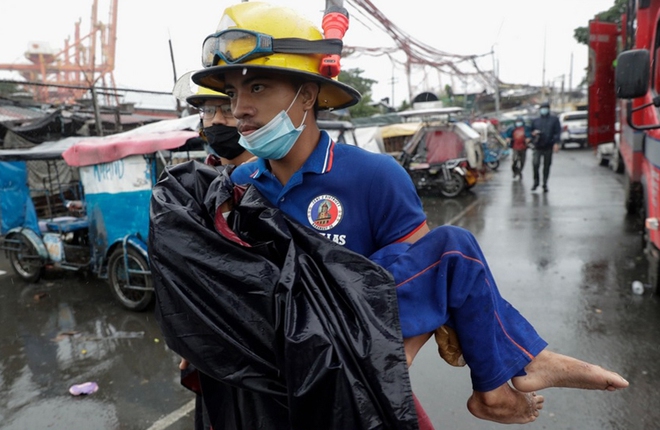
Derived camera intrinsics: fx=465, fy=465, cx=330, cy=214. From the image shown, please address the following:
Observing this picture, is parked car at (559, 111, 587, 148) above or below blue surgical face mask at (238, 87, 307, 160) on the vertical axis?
below

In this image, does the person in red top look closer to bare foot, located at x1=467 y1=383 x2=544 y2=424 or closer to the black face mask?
the black face mask

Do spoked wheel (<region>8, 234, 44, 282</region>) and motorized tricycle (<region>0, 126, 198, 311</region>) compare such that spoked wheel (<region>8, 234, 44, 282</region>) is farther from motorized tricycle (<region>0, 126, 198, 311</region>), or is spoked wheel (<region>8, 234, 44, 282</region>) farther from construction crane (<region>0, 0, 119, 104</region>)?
construction crane (<region>0, 0, 119, 104</region>)

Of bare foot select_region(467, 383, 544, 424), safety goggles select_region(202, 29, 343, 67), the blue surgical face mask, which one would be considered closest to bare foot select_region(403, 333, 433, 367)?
bare foot select_region(467, 383, 544, 424)

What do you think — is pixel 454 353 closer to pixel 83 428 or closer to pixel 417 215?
pixel 417 215

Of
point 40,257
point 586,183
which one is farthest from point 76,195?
point 586,183

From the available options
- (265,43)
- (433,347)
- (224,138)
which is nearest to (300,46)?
(265,43)

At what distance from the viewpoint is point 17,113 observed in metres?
12.2

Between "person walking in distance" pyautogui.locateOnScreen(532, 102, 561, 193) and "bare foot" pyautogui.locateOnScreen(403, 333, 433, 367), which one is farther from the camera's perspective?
"person walking in distance" pyautogui.locateOnScreen(532, 102, 561, 193)

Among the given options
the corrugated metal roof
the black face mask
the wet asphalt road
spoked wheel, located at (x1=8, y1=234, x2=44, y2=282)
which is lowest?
the wet asphalt road

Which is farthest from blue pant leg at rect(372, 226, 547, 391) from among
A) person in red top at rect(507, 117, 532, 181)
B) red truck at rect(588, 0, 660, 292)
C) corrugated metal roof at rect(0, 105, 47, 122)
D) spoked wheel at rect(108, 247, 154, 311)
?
corrugated metal roof at rect(0, 105, 47, 122)

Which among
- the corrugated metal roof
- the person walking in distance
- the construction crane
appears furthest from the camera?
the construction crane

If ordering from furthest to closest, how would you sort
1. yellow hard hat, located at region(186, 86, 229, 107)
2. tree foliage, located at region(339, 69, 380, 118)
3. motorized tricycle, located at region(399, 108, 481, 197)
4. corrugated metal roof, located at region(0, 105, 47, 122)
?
tree foliage, located at region(339, 69, 380, 118) → corrugated metal roof, located at region(0, 105, 47, 122) → motorized tricycle, located at region(399, 108, 481, 197) → yellow hard hat, located at region(186, 86, 229, 107)

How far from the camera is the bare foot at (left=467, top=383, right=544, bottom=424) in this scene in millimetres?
1152

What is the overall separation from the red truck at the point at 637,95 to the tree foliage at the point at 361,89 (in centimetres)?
1298
